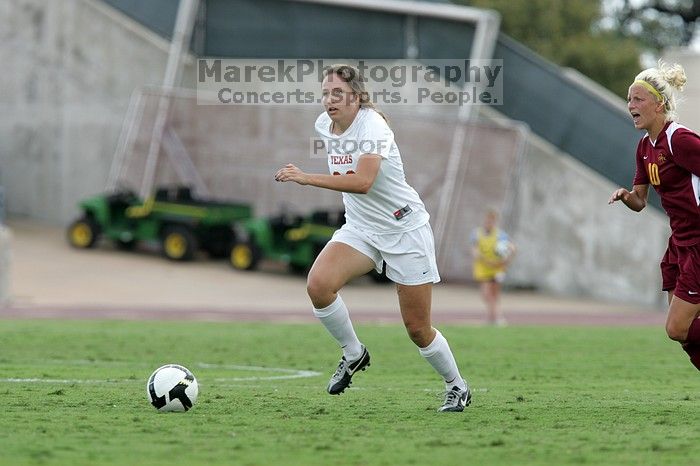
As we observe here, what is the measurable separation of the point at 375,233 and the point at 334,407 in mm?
1234

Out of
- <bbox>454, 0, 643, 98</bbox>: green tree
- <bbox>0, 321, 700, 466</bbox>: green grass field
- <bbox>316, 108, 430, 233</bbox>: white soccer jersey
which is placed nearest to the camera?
<bbox>0, 321, 700, 466</bbox>: green grass field

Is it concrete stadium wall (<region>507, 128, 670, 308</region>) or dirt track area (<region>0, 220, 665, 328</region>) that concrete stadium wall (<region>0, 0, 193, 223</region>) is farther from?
concrete stadium wall (<region>507, 128, 670, 308</region>)

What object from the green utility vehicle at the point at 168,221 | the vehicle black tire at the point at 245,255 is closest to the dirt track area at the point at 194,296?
the vehicle black tire at the point at 245,255

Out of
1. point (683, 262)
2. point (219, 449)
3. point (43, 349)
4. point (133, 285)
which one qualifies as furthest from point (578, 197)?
point (219, 449)

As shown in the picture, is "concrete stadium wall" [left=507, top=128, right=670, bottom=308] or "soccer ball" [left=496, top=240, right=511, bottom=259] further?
"concrete stadium wall" [left=507, top=128, right=670, bottom=308]

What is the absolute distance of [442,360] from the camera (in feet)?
28.5

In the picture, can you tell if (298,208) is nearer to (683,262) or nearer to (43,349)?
(43,349)

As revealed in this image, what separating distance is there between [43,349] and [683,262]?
8410mm

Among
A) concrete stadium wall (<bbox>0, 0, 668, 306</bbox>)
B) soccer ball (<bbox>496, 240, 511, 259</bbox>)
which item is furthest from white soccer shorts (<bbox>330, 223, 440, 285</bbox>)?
concrete stadium wall (<bbox>0, 0, 668, 306</bbox>)

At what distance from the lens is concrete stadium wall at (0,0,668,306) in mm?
30109

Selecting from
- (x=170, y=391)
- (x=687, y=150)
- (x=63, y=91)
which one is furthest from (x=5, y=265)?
(x=687, y=150)

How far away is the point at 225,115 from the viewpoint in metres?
30.7

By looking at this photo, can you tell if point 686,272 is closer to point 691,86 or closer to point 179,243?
point 179,243

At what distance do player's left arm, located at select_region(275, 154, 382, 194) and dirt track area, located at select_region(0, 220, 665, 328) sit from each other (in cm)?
1449
